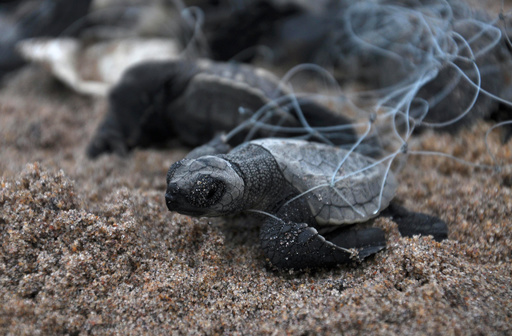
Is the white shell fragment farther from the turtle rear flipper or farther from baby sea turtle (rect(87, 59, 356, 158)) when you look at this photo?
the turtle rear flipper

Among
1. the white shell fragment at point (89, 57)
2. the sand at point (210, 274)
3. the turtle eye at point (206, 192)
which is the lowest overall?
the white shell fragment at point (89, 57)

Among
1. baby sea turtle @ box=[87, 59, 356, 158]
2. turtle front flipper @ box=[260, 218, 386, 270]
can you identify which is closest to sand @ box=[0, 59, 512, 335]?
turtle front flipper @ box=[260, 218, 386, 270]

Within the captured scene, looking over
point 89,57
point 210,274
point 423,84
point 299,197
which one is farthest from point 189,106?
point 89,57

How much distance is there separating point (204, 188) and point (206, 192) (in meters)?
0.01

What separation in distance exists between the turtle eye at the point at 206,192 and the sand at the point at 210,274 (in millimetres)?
203

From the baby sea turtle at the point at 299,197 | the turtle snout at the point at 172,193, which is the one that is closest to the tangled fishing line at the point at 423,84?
the baby sea turtle at the point at 299,197

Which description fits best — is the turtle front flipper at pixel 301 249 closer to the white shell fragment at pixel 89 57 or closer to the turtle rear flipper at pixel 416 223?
the turtle rear flipper at pixel 416 223

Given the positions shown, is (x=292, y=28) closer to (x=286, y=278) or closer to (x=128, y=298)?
(x=286, y=278)

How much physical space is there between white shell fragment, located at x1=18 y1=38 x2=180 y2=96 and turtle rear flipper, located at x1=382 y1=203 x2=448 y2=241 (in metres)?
2.27

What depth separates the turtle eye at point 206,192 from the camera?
110 centimetres

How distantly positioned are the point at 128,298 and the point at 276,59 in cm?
263

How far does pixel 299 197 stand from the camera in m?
1.30

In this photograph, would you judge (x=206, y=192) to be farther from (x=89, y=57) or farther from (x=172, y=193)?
(x=89, y=57)

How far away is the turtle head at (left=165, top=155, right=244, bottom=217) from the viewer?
110cm
